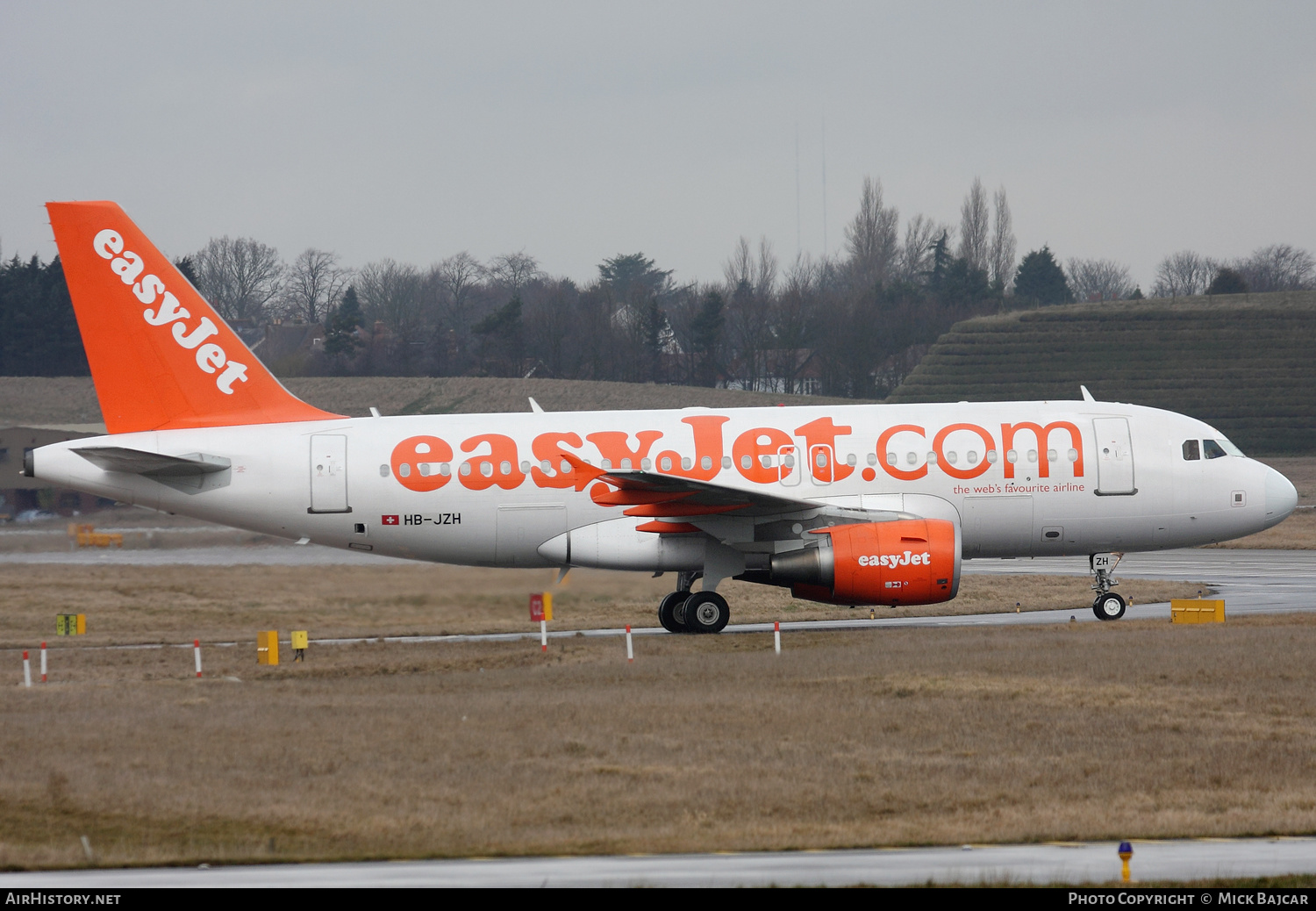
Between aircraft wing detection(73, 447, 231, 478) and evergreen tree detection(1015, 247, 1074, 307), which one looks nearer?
aircraft wing detection(73, 447, 231, 478)

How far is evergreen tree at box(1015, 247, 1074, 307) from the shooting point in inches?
6171

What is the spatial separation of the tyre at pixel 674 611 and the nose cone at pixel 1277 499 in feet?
39.2

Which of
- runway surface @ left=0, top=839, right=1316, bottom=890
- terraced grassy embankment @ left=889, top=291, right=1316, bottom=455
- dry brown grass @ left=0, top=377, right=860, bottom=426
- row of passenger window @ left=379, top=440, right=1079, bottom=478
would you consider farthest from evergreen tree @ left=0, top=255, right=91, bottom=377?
runway surface @ left=0, top=839, right=1316, bottom=890

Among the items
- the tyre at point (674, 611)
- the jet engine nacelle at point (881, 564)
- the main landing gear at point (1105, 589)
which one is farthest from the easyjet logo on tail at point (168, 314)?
the main landing gear at point (1105, 589)

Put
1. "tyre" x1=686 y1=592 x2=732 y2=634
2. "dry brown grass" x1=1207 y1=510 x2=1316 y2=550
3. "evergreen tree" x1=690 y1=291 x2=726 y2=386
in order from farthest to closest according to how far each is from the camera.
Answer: "evergreen tree" x1=690 y1=291 x2=726 y2=386
"dry brown grass" x1=1207 y1=510 x2=1316 y2=550
"tyre" x1=686 y1=592 x2=732 y2=634

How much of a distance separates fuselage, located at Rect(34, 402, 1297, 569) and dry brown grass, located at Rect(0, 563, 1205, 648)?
2.70 feet

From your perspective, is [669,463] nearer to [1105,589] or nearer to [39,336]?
[1105,589]

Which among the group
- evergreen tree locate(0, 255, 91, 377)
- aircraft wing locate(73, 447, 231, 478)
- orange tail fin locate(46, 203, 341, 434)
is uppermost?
evergreen tree locate(0, 255, 91, 377)

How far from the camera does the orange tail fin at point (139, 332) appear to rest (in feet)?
86.8

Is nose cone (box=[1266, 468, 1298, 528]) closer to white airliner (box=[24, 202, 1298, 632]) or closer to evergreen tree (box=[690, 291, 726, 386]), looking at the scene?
white airliner (box=[24, 202, 1298, 632])

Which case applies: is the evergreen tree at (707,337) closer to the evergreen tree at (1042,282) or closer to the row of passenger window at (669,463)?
the evergreen tree at (1042,282)

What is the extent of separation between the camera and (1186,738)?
1538 cm

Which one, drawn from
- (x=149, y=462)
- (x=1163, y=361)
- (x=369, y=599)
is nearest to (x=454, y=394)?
(x=1163, y=361)
